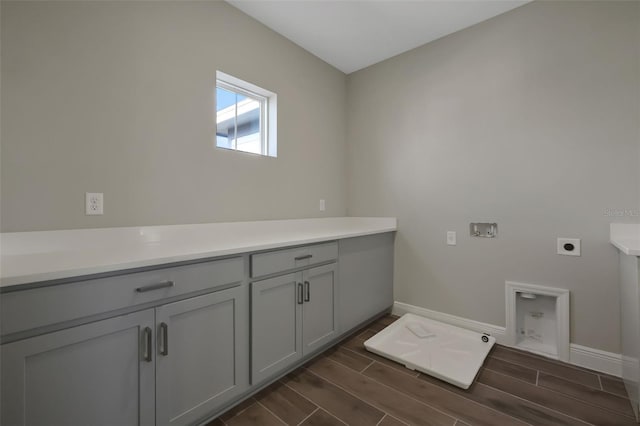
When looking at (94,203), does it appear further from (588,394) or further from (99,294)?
(588,394)

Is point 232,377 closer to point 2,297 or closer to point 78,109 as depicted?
point 2,297

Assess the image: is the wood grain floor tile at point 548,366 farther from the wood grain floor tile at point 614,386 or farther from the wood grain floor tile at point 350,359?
the wood grain floor tile at point 350,359

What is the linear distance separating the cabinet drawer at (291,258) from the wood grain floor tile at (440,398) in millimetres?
818

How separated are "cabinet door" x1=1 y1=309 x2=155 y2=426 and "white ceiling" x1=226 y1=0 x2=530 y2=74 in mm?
2264

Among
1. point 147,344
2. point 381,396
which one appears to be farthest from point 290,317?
point 147,344

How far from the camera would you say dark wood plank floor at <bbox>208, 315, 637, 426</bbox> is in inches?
54.3

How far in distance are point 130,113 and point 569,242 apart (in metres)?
2.96

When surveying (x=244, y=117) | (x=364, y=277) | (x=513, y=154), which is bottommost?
(x=364, y=277)

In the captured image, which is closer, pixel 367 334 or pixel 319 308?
pixel 319 308

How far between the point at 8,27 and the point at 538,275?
3394mm

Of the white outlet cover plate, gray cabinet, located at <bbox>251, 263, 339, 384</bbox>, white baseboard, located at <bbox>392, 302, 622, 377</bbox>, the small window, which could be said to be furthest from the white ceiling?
white baseboard, located at <bbox>392, 302, 622, 377</bbox>

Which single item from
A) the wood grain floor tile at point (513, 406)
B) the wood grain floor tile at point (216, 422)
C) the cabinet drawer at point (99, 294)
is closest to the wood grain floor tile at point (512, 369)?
the wood grain floor tile at point (513, 406)

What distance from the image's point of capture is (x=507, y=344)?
82.6 inches

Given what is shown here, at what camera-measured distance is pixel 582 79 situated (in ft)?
6.00
